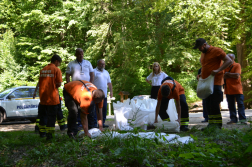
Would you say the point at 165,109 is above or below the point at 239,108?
above

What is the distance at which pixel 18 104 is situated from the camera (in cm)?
1114

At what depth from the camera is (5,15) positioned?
25234 mm

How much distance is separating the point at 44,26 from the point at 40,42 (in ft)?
4.60

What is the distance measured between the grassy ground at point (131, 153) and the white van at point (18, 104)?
271 inches

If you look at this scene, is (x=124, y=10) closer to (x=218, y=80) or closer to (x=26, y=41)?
(x=26, y=41)

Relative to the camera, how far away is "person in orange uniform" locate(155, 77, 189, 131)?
18.0 feet

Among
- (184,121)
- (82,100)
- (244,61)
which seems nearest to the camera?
(82,100)

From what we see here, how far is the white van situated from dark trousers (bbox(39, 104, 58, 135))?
6.15m

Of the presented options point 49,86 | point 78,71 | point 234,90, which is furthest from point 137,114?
point 234,90

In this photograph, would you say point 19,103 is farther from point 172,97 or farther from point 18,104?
point 172,97

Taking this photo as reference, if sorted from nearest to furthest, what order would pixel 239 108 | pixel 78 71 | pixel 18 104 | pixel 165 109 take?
pixel 165 109 < pixel 78 71 < pixel 239 108 < pixel 18 104

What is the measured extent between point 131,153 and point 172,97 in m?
2.97

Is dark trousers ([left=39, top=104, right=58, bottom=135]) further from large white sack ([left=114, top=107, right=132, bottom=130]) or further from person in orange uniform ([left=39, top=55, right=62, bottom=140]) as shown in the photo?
large white sack ([left=114, top=107, right=132, bottom=130])

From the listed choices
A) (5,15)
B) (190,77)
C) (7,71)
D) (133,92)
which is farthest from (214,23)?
(5,15)
